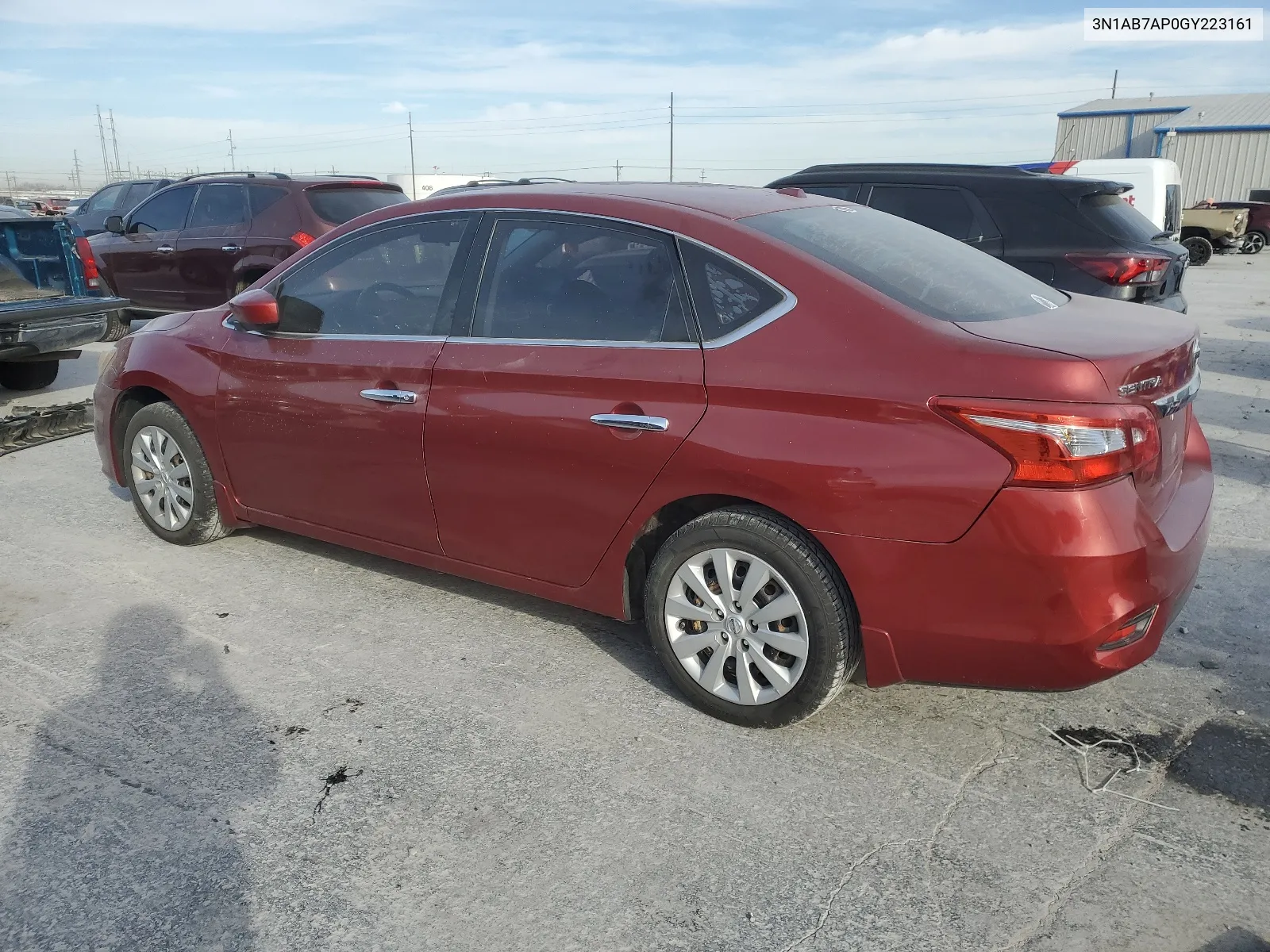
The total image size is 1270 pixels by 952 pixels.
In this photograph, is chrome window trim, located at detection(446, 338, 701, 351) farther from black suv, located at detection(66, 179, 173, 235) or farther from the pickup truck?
black suv, located at detection(66, 179, 173, 235)

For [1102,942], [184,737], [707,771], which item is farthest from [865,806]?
[184,737]

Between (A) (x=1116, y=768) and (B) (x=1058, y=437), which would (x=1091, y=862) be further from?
(B) (x=1058, y=437)

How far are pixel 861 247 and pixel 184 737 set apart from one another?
8.90ft

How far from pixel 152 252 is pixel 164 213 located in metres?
0.45

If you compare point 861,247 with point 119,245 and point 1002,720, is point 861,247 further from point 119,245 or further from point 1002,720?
point 119,245

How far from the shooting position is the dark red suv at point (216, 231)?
1012 cm

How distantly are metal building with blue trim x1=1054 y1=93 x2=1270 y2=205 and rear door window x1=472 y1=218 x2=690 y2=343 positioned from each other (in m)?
39.5

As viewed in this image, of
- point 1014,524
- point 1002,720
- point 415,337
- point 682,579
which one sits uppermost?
point 415,337

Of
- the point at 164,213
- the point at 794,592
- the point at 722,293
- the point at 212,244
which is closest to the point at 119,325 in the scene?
the point at 164,213

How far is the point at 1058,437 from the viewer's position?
270cm

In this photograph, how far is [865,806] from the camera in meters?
2.94

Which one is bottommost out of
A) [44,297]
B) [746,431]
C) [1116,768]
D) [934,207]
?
[1116,768]

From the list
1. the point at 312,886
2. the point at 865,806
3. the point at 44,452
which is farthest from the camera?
the point at 44,452

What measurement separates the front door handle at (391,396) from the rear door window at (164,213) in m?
8.21
